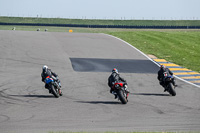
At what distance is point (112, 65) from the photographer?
95.0 ft

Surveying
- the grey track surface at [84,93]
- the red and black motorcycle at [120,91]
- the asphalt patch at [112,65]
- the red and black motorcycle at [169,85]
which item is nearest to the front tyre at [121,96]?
the red and black motorcycle at [120,91]

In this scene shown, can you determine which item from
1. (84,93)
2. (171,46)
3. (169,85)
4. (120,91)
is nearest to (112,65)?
(84,93)

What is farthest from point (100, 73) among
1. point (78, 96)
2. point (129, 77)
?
point (78, 96)

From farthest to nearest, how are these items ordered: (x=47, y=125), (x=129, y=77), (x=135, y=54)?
1. (x=135, y=54)
2. (x=129, y=77)
3. (x=47, y=125)

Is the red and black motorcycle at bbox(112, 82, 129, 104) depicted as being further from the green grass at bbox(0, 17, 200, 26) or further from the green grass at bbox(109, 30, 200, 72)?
the green grass at bbox(0, 17, 200, 26)

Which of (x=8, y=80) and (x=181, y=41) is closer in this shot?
(x=8, y=80)

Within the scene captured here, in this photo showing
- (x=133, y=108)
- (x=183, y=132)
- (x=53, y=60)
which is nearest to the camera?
(x=183, y=132)

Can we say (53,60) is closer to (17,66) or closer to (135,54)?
(17,66)

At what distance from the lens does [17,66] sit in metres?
27.2

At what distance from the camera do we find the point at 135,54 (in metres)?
33.5

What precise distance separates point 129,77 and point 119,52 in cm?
919

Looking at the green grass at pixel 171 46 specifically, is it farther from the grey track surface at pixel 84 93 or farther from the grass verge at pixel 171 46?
the grey track surface at pixel 84 93

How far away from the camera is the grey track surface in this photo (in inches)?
524

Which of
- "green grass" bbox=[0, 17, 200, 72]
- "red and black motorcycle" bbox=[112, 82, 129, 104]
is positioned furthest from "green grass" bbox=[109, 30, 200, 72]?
"red and black motorcycle" bbox=[112, 82, 129, 104]
